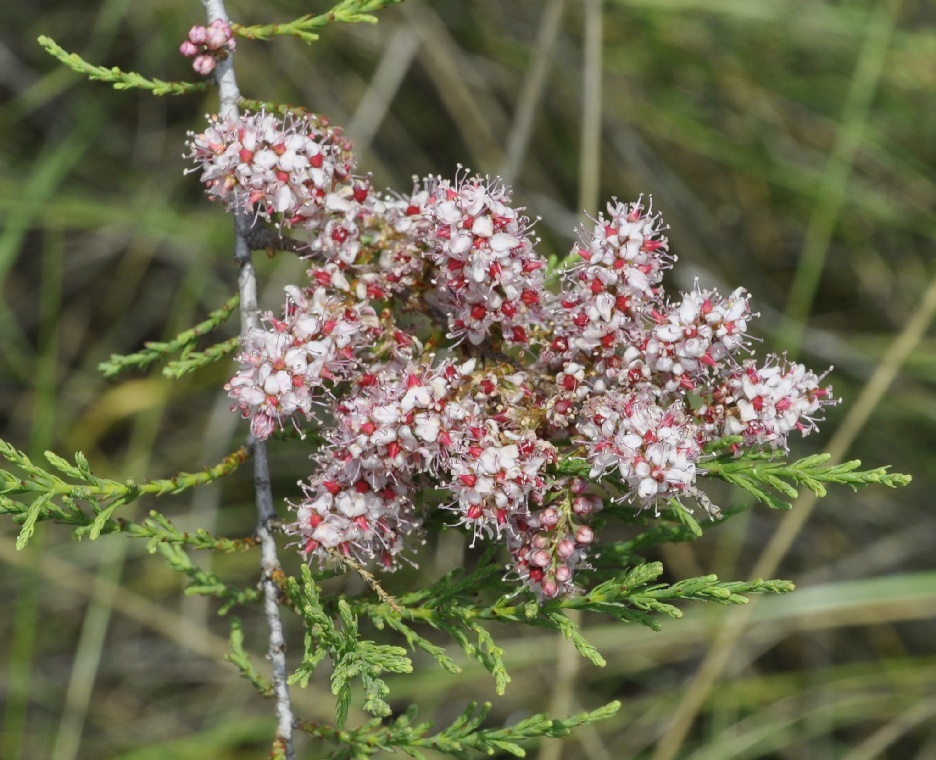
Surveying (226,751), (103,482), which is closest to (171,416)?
(226,751)

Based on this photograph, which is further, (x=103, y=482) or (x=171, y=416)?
(x=171, y=416)

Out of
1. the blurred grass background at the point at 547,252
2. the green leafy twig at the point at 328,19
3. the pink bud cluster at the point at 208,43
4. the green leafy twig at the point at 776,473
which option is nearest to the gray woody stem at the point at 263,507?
the pink bud cluster at the point at 208,43

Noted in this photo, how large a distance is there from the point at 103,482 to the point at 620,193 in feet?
12.7

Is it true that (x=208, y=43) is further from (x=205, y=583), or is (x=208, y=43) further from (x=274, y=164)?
(x=205, y=583)

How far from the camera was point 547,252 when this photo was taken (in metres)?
5.09

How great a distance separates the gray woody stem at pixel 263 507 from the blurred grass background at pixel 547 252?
2.07 metres

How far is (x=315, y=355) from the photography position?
1976 mm

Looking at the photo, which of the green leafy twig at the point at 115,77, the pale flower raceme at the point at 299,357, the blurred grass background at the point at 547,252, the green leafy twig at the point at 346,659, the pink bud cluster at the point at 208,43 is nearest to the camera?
the green leafy twig at the point at 346,659

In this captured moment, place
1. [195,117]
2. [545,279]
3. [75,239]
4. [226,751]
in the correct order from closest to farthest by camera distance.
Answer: [545,279] → [226,751] → [75,239] → [195,117]

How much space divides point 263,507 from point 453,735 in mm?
732

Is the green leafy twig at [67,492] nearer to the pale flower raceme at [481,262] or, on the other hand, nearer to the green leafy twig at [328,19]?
the pale flower raceme at [481,262]

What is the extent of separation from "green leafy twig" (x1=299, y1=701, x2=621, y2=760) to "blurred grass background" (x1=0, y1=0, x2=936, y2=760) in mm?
2021

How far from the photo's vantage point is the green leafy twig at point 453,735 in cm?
205

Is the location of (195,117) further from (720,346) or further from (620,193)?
(720,346)
